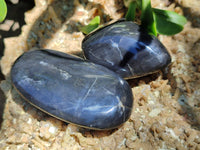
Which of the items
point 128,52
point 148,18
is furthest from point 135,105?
point 148,18

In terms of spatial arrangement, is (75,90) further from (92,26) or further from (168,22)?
(168,22)

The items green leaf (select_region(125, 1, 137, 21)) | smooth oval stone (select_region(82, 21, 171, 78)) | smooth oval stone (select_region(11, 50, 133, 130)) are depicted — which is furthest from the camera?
green leaf (select_region(125, 1, 137, 21))

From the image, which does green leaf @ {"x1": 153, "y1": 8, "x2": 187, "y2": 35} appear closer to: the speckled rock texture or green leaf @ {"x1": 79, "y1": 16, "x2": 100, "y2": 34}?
the speckled rock texture

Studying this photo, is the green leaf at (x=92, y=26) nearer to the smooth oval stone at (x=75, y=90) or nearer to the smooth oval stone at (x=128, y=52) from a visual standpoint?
the smooth oval stone at (x=128, y=52)

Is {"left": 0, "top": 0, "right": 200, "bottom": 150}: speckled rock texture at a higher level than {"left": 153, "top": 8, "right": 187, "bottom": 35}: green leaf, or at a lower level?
lower


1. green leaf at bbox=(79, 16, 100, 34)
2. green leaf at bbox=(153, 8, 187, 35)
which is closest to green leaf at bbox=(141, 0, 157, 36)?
green leaf at bbox=(153, 8, 187, 35)
